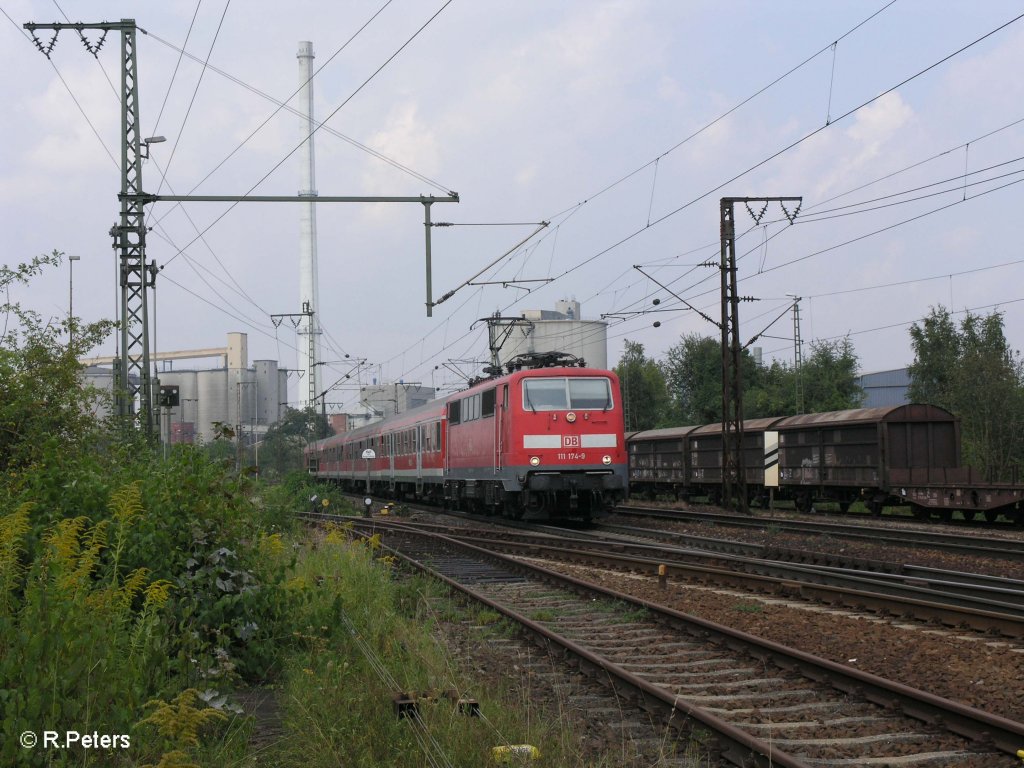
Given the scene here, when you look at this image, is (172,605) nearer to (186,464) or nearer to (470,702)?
(186,464)

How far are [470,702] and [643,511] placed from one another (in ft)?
78.3

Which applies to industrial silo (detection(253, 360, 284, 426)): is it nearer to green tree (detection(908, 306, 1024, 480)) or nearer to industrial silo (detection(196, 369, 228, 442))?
industrial silo (detection(196, 369, 228, 442))

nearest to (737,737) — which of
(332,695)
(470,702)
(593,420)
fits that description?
(470,702)

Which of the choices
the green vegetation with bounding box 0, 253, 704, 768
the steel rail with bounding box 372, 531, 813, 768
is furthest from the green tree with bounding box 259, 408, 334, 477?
the steel rail with bounding box 372, 531, 813, 768

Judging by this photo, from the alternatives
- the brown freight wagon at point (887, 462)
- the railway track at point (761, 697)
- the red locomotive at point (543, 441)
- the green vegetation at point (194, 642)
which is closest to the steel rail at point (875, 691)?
the railway track at point (761, 697)

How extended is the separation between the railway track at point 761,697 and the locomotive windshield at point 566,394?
11.2m

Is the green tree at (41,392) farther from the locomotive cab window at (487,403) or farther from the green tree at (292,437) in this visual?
the green tree at (292,437)

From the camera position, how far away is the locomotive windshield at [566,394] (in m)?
22.4

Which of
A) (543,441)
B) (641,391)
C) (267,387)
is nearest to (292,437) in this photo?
(267,387)

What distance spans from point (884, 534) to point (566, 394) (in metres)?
7.03

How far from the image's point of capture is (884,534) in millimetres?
19906

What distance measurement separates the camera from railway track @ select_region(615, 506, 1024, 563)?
1648 cm

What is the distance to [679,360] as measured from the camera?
279 feet

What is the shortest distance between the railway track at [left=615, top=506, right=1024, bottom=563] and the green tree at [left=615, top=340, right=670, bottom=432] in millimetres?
46498
